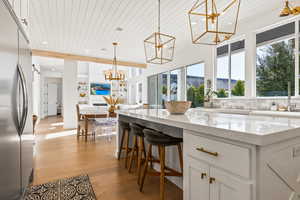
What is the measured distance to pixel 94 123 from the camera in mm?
4730

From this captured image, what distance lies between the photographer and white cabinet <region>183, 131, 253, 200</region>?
0.89m

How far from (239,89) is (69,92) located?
572 cm

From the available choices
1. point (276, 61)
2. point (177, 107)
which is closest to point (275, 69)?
point (276, 61)

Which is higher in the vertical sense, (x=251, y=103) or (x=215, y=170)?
(x=251, y=103)

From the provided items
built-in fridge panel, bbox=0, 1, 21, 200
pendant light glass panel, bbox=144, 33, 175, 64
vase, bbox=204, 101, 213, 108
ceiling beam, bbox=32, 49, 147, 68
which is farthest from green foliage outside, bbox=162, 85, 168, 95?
built-in fridge panel, bbox=0, 1, 21, 200

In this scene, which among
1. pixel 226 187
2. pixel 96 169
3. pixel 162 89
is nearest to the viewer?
pixel 226 187

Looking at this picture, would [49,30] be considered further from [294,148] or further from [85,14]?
[294,148]

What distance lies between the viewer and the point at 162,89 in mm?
6934

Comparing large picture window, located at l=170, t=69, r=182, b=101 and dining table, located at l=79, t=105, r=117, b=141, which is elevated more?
large picture window, located at l=170, t=69, r=182, b=101

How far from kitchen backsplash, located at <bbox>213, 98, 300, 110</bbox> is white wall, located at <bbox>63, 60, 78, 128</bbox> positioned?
5.06 meters

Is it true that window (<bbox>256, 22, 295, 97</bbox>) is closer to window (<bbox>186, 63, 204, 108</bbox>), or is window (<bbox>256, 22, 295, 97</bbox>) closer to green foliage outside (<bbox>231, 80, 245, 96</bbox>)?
green foliage outside (<bbox>231, 80, 245, 96</bbox>)

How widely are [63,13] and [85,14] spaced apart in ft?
1.42

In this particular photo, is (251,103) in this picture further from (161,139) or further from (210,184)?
(210,184)

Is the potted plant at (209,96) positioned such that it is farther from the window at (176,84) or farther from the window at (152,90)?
the window at (152,90)
